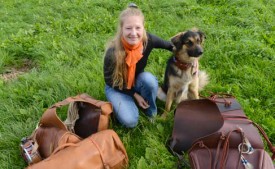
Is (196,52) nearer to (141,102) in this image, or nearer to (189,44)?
(189,44)

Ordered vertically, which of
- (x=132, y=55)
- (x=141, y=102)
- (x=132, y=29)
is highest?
(x=132, y=29)

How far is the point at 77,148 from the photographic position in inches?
100

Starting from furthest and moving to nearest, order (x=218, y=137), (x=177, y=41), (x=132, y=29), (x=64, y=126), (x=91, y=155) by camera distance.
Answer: (x=177, y=41), (x=132, y=29), (x=64, y=126), (x=91, y=155), (x=218, y=137)

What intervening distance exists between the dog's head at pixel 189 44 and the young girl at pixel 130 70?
0.45 ft

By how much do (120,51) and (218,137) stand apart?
1406mm

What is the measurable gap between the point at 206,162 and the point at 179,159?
49cm

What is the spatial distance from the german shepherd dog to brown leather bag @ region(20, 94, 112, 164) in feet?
2.72

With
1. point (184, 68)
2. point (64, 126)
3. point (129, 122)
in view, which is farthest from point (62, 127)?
point (184, 68)

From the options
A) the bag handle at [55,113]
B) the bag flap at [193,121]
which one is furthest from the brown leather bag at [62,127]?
the bag flap at [193,121]

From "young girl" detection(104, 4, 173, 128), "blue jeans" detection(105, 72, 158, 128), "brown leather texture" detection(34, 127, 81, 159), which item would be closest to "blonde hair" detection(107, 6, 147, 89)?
"young girl" detection(104, 4, 173, 128)

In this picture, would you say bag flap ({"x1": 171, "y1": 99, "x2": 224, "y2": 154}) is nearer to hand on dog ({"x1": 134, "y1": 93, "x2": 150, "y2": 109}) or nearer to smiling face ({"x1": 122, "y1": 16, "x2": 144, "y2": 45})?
hand on dog ({"x1": 134, "y1": 93, "x2": 150, "y2": 109})

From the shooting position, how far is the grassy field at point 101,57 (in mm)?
3305

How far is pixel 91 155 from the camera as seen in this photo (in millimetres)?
2557

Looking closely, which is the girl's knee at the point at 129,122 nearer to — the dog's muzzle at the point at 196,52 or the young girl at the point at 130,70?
the young girl at the point at 130,70
